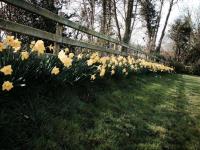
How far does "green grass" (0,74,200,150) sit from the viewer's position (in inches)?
103

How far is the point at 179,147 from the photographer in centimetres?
336

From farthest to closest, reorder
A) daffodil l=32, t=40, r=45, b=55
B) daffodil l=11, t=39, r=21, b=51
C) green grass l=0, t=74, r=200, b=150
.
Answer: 1. daffodil l=32, t=40, r=45, b=55
2. daffodil l=11, t=39, r=21, b=51
3. green grass l=0, t=74, r=200, b=150

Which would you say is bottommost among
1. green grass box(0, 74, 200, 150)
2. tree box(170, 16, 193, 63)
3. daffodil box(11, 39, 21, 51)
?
green grass box(0, 74, 200, 150)

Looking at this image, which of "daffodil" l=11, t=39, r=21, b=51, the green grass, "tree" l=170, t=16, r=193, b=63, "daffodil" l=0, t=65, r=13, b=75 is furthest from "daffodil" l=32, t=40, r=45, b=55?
"tree" l=170, t=16, r=193, b=63

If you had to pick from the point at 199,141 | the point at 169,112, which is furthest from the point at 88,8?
the point at 199,141

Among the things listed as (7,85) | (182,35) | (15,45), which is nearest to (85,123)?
(7,85)

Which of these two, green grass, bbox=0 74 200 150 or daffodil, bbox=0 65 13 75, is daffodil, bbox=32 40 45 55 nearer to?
green grass, bbox=0 74 200 150

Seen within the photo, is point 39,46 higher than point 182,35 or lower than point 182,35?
lower

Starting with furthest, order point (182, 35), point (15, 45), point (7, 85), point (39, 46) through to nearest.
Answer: point (182, 35) < point (39, 46) < point (15, 45) < point (7, 85)

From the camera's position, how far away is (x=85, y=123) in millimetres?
3338

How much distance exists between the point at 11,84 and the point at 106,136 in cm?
126

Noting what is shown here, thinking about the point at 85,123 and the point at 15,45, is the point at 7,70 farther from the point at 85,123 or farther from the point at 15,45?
the point at 85,123

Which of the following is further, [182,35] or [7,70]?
[182,35]

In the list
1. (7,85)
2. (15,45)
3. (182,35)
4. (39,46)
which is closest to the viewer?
(7,85)
